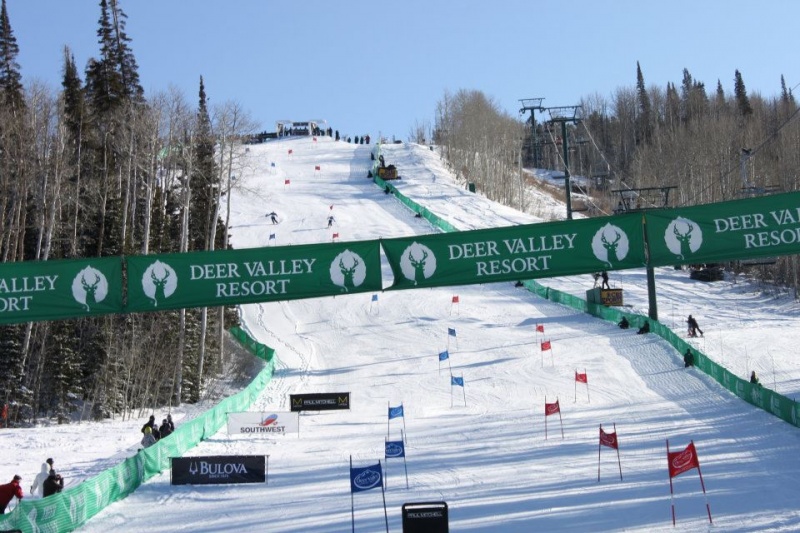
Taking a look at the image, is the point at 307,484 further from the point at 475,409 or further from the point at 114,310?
the point at 475,409

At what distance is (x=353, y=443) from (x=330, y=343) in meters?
16.4

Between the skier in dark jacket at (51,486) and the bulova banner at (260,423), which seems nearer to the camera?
the skier in dark jacket at (51,486)

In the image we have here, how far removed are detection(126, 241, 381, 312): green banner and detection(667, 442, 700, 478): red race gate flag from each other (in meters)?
6.21

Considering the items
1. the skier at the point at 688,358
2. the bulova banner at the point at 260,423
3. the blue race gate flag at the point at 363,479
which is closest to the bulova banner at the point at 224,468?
the blue race gate flag at the point at 363,479

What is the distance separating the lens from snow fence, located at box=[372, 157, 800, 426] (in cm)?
2339

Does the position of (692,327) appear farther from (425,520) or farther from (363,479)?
(425,520)

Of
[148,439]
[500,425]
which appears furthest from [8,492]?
[500,425]

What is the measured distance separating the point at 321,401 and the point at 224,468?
8.88m

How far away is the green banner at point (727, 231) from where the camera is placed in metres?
14.3

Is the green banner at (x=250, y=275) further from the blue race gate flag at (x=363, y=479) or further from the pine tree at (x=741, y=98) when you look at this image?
the pine tree at (x=741, y=98)

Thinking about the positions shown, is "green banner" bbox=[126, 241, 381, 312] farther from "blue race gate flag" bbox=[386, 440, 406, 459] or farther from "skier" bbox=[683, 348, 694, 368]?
"skier" bbox=[683, 348, 694, 368]

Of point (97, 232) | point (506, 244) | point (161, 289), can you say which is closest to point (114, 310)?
point (161, 289)

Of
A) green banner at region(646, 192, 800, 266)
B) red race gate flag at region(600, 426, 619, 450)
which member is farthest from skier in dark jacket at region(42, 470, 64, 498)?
green banner at region(646, 192, 800, 266)

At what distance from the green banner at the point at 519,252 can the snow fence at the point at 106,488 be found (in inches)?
295
